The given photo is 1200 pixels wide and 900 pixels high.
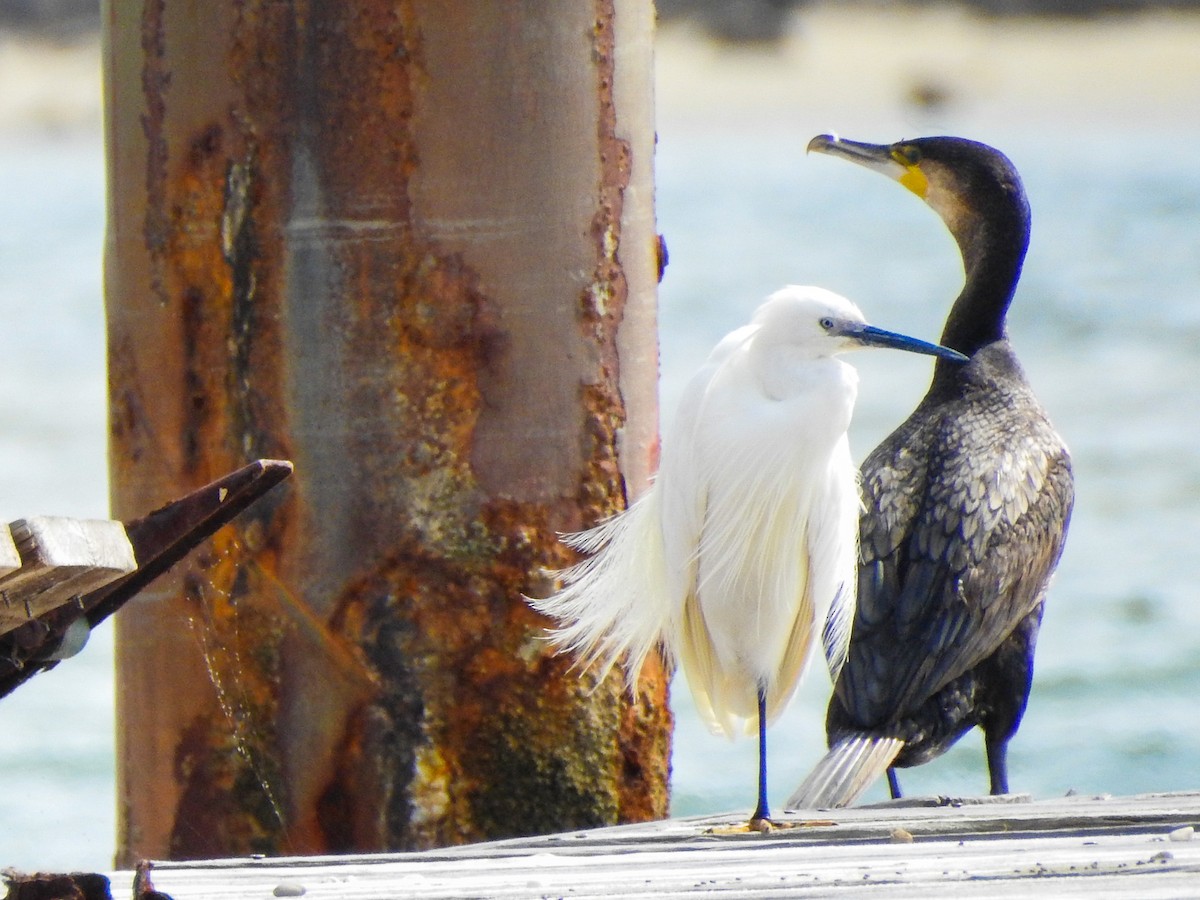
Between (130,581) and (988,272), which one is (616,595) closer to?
(130,581)

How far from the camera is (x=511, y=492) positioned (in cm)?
334

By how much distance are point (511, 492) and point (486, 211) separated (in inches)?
18.5

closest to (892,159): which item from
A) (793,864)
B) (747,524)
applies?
(747,524)


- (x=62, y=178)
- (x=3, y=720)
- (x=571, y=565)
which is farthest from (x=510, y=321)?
(x=62, y=178)

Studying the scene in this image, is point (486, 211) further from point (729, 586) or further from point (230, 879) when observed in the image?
point (230, 879)

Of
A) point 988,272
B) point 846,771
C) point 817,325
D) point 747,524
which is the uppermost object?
point 988,272

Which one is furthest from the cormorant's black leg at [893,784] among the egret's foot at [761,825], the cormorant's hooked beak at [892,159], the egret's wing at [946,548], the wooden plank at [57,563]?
the wooden plank at [57,563]

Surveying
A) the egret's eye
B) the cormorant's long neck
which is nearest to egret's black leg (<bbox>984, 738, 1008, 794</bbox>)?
the cormorant's long neck

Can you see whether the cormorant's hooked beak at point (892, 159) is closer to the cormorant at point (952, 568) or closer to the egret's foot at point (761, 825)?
the cormorant at point (952, 568)

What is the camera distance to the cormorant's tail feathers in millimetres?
3959

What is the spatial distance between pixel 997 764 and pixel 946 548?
0.67m

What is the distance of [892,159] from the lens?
17.7ft

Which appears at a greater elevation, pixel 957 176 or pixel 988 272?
pixel 957 176

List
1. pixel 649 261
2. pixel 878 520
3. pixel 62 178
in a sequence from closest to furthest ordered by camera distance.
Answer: pixel 649 261, pixel 878 520, pixel 62 178
